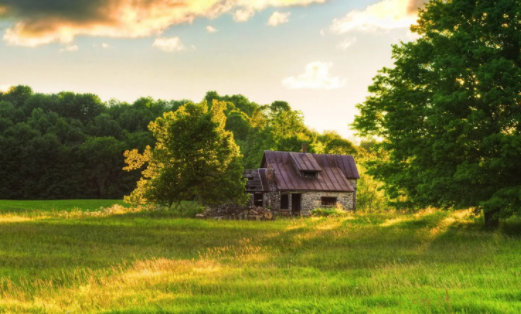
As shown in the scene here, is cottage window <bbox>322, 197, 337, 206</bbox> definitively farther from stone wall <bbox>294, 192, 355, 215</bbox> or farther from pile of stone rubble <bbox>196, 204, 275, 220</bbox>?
pile of stone rubble <bbox>196, 204, 275, 220</bbox>

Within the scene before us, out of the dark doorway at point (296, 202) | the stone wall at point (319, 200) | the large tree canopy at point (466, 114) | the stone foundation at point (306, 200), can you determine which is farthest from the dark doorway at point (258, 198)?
the large tree canopy at point (466, 114)

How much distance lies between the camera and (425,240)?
18.5m

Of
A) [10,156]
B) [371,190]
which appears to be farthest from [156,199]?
[10,156]

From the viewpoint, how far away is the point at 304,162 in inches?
1863

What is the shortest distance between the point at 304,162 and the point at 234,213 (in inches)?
697

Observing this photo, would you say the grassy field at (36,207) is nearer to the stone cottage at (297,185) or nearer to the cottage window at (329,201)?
the stone cottage at (297,185)

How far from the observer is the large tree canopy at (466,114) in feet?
56.8

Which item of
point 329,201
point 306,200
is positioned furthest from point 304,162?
point 329,201

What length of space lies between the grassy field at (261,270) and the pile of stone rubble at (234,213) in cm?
724

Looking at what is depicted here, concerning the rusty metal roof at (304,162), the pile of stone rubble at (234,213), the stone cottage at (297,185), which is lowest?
the pile of stone rubble at (234,213)

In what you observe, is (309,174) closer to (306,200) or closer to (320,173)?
(320,173)

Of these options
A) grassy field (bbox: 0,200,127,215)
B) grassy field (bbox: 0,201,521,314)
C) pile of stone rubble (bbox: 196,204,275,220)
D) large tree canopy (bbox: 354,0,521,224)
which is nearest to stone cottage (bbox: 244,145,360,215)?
pile of stone rubble (bbox: 196,204,275,220)

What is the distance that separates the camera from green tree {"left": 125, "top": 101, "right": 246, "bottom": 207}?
3488 centimetres

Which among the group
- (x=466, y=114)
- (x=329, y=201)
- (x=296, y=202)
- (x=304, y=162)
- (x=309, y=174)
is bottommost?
(x=296, y=202)
